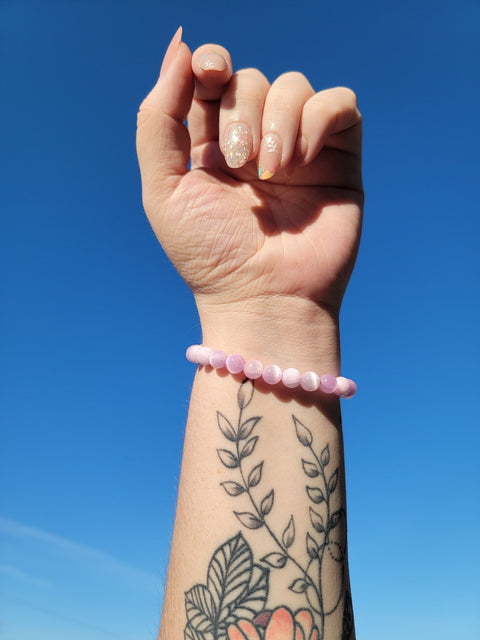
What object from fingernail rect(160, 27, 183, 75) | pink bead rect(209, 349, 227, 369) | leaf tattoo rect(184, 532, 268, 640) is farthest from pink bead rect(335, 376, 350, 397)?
fingernail rect(160, 27, 183, 75)

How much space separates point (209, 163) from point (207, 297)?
0.54 m

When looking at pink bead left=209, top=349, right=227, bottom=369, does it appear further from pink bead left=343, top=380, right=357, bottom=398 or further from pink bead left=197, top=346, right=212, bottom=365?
pink bead left=343, top=380, right=357, bottom=398

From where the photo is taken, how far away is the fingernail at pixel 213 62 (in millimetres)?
1691

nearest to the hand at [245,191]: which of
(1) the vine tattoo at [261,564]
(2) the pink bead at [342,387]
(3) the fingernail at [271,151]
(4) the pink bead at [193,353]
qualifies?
(3) the fingernail at [271,151]

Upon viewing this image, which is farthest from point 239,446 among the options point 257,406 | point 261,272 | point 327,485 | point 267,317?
point 261,272

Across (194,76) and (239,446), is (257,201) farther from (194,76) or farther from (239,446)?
(239,446)

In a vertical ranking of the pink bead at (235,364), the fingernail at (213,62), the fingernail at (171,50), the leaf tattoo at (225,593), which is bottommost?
the leaf tattoo at (225,593)

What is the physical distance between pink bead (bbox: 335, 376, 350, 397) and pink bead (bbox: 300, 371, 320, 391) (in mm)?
85

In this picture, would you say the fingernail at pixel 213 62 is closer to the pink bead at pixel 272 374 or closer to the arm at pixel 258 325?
the arm at pixel 258 325

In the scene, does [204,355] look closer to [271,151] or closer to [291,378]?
[291,378]

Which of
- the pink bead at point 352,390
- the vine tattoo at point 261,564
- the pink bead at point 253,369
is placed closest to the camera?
the vine tattoo at point 261,564

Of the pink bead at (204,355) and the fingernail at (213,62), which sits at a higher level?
the fingernail at (213,62)

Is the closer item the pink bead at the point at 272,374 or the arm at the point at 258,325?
the arm at the point at 258,325

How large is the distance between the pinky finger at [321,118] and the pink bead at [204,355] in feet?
2.24
